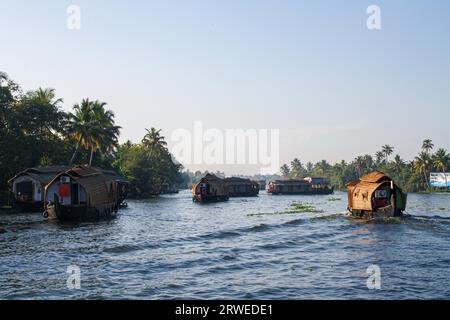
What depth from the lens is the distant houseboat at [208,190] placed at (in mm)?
69206

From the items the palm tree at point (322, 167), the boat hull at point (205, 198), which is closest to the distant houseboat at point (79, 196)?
the boat hull at point (205, 198)

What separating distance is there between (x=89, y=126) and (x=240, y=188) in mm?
43863

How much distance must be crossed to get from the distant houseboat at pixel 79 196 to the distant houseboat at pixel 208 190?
29149 millimetres

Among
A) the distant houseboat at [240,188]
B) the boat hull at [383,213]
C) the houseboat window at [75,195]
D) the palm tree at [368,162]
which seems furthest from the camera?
the palm tree at [368,162]

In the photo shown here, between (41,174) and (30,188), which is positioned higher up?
(41,174)

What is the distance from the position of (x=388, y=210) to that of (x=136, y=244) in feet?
70.2

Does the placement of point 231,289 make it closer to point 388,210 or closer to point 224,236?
point 224,236

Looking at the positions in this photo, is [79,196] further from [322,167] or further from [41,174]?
[322,167]

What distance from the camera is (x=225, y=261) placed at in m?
18.6

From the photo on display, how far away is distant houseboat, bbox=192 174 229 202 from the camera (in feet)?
227

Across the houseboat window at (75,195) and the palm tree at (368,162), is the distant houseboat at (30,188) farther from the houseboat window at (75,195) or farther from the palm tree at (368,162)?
the palm tree at (368,162)

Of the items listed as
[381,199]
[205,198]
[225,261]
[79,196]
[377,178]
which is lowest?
[225,261]

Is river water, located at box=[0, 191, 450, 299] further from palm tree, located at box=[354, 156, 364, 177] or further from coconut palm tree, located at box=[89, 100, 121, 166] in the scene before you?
palm tree, located at box=[354, 156, 364, 177]

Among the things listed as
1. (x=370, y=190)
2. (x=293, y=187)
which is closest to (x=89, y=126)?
(x=370, y=190)
